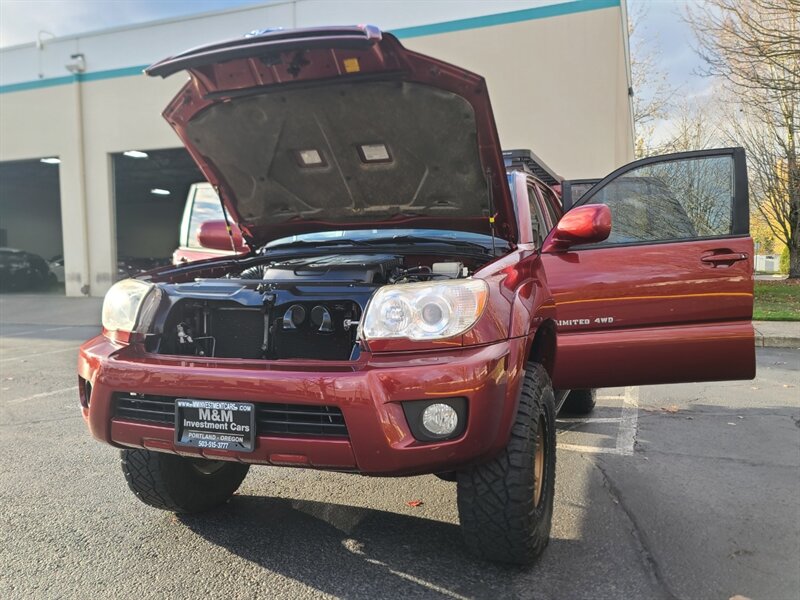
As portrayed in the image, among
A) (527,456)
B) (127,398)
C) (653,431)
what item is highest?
(127,398)

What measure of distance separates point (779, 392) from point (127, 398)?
5671 millimetres

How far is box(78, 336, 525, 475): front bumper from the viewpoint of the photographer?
6.36ft

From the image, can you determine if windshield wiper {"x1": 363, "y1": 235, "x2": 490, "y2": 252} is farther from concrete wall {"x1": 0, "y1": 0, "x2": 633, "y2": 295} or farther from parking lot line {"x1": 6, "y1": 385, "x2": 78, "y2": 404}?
concrete wall {"x1": 0, "y1": 0, "x2": 633, "y2": 295}

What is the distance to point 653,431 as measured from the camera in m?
4.38

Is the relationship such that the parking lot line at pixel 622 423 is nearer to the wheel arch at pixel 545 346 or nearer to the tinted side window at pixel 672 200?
the wheel arch at pixel 545 346

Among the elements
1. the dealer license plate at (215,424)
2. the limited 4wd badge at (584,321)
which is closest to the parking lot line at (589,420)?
the limited 4wd badge at (584,321)

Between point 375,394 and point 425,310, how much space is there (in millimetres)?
348

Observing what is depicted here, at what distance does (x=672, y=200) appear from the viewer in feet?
12.5

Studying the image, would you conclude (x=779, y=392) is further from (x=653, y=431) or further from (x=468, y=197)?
(x=468, y=197)

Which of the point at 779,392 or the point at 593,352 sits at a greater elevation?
the point at 593,352

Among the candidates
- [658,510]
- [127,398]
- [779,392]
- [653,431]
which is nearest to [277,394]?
[127,398]

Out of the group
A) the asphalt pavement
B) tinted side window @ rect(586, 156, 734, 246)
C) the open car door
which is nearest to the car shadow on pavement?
the asphalt pavement

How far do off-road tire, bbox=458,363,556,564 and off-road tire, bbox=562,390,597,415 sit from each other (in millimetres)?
2599

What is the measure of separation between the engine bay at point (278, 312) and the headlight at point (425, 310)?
0.57 ft
